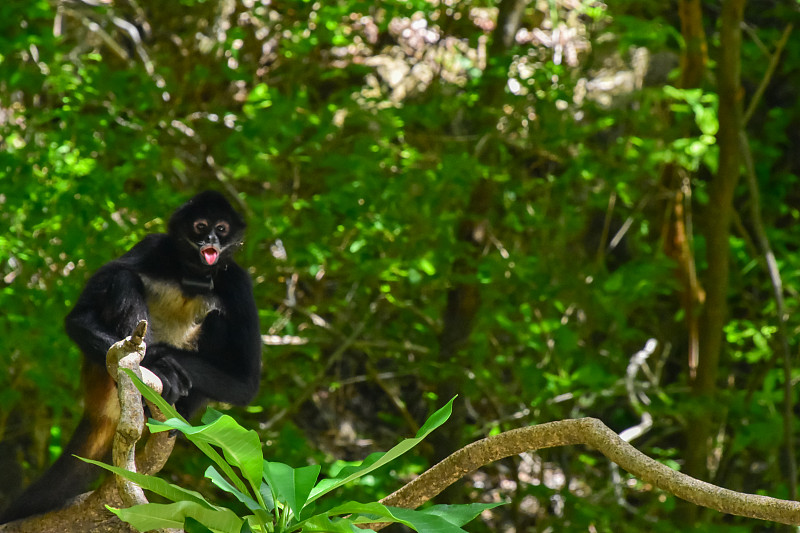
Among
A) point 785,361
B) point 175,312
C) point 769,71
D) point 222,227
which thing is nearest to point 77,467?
point 175,312

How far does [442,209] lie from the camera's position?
4941 mm

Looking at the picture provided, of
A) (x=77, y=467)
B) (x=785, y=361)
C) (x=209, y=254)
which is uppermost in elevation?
(x=209, y=254)

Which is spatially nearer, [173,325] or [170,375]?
[170,375]

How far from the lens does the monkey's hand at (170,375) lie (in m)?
2.90

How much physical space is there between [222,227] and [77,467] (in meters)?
0.95

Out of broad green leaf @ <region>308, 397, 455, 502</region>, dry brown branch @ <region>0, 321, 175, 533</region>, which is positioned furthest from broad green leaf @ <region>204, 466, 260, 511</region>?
dry brown branch @ <region>0, 321, 175, 533</region>

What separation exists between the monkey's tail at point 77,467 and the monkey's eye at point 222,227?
629mm

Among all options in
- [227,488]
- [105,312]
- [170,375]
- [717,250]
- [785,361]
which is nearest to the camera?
[227,488]

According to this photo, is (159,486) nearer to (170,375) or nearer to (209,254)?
(170,375)

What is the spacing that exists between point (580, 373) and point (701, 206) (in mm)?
2580

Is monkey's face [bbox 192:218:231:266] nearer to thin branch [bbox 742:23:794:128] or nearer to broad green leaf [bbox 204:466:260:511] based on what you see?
broad green leaf [bbox 204:466:260:511]

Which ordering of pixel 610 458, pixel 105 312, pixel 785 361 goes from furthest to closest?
pixel 785 361 → pixel 105 312 → pixel 610 458

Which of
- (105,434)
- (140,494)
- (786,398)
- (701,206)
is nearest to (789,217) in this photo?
(701,206)

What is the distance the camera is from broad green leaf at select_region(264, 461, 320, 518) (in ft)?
5.35
